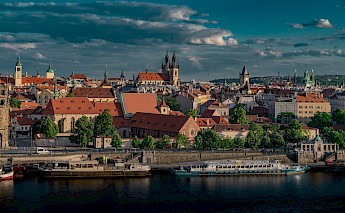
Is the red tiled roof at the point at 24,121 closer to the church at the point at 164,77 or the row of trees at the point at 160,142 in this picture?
the row of trees at the point at 160,142

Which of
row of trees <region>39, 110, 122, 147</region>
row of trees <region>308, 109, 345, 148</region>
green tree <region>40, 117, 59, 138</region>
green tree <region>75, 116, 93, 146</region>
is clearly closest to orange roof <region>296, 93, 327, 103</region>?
row of trees <region>308, 109, 345, 148</region>

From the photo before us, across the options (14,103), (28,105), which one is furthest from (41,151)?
(28,105)

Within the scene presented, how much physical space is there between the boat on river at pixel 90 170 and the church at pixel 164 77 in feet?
365

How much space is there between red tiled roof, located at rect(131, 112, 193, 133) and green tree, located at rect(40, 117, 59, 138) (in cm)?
1149

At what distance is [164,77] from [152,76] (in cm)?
416

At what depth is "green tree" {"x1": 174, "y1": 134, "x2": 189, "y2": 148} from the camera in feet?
257

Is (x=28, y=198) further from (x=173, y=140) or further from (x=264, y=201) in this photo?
(x=173, y=140)

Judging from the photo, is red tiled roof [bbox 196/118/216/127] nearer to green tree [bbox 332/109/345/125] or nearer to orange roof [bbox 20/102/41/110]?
green tree [bbox 332/109/345/125]

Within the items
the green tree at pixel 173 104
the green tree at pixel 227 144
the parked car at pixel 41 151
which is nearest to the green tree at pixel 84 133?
the parked car at pixel 41 151

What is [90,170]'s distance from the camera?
65062 millimetres

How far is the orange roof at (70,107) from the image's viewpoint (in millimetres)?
89625

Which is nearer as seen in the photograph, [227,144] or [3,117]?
[3,117]

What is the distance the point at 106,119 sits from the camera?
81750 mm

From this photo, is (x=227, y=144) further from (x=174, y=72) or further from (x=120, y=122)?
(x=174, y=72)
